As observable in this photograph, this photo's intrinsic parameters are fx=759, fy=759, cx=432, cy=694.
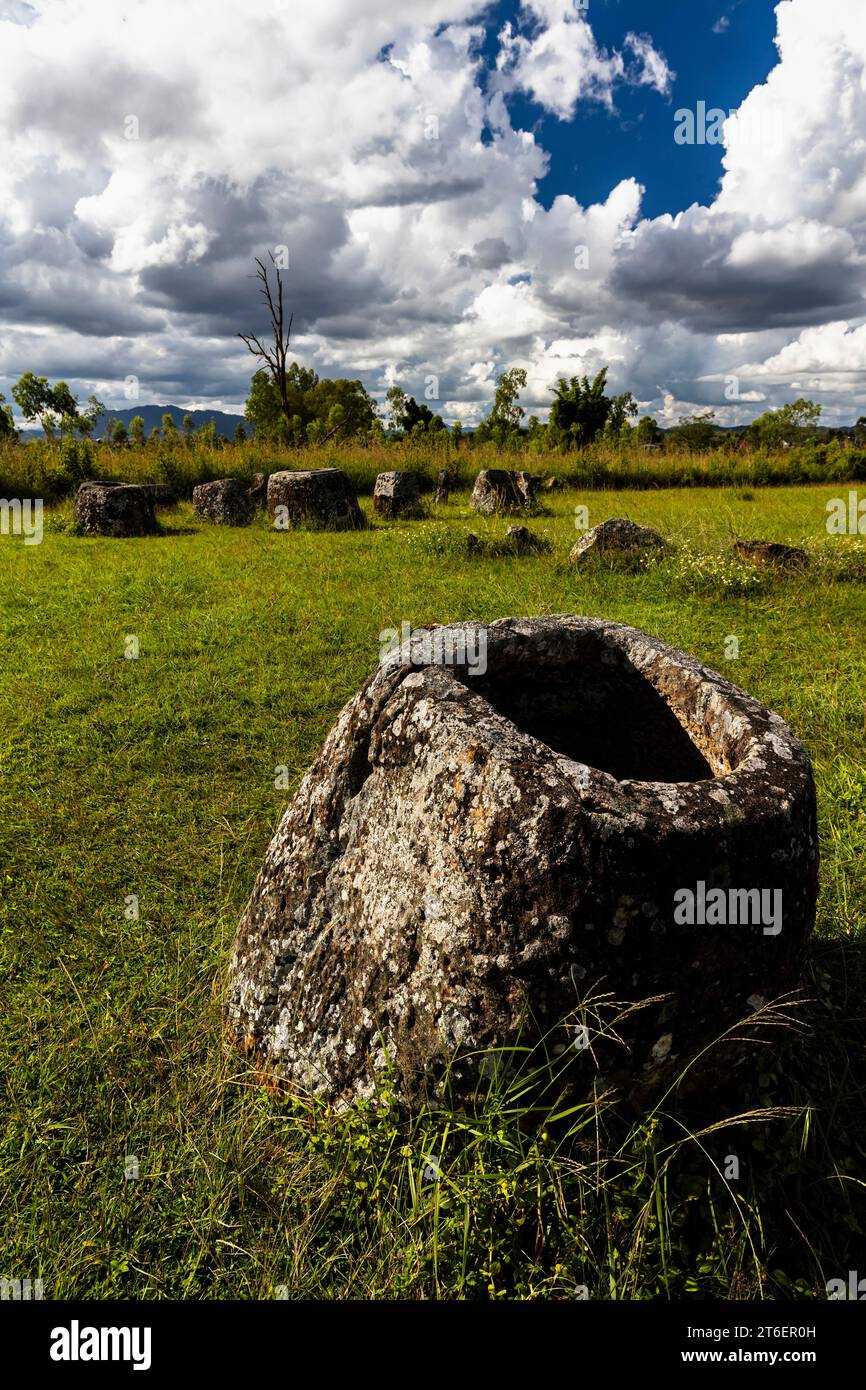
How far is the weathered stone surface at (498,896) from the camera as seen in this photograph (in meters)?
2.11

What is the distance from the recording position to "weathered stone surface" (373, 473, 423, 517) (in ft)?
55.8

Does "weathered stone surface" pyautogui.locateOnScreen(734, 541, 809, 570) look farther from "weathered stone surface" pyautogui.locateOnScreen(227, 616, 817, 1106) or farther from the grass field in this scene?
"weathered stone surface" pyautogui.locateOnScreen(227, 616, 817, 1106)

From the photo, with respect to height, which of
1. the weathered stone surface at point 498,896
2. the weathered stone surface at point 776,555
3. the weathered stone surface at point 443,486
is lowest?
the weathered stone surface at point 498,896

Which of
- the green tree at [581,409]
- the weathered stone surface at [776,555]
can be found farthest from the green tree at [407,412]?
the weathered stone surface at [776,555]

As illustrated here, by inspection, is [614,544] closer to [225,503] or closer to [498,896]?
[225,503]

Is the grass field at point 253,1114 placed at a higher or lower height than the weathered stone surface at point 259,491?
lower

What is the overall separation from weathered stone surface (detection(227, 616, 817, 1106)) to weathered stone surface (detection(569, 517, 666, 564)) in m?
8.22

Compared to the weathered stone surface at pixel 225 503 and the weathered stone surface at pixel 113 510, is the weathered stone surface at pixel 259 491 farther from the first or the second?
the weathered stone surface at pixel 113 510

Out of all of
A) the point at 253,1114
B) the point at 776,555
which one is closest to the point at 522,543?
the point at 776,555

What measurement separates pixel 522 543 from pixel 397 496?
5.79 metres

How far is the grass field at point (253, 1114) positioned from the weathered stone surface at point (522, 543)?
5.31 m

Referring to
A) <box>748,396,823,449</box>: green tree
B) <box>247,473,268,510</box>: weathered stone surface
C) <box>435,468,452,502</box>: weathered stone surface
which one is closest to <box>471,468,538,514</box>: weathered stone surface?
<box>435,468,452,502</box>: weathered stone surface

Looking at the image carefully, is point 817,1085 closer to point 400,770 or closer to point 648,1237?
point 648,1237
